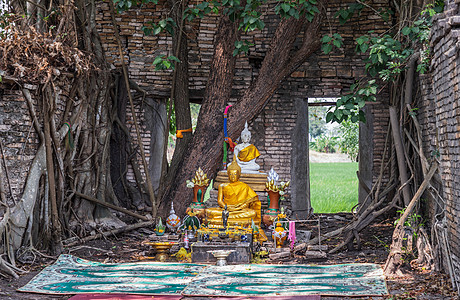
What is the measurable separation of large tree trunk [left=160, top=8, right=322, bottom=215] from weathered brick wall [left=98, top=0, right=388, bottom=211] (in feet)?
2.08

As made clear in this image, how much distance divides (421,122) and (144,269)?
376cm

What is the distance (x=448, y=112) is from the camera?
4844 millimetres

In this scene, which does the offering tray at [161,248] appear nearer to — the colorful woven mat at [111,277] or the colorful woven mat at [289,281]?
the colorful woven mat at [111,277]

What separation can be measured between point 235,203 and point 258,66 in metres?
3.06

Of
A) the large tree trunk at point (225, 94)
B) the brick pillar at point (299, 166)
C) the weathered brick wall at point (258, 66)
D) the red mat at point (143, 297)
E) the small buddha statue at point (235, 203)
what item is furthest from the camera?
the brick pillar at point (299, 166)

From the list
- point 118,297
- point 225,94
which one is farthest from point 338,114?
point 118,297

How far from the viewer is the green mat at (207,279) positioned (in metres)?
4.70

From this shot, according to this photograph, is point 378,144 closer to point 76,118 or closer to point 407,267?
point 407,267

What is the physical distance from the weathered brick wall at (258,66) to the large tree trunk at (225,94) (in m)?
0.63

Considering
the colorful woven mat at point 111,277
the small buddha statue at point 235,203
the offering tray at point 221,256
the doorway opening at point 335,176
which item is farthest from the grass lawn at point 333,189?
the colorful woven mat at point 111,277

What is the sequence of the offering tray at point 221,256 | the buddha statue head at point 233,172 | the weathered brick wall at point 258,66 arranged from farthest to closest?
the weathered brick wall at point 258,66 → the buddha statue head at point 233,172 → the offering tray at point 221,256

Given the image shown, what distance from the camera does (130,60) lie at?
8.62 metres

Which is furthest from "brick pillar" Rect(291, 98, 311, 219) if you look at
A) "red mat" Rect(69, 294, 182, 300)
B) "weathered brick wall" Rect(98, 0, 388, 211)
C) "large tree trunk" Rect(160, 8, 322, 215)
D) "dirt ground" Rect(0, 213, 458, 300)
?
"red mat" Rect(69, 294, 182, 300)

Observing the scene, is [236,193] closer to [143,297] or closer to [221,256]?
[221,256]
